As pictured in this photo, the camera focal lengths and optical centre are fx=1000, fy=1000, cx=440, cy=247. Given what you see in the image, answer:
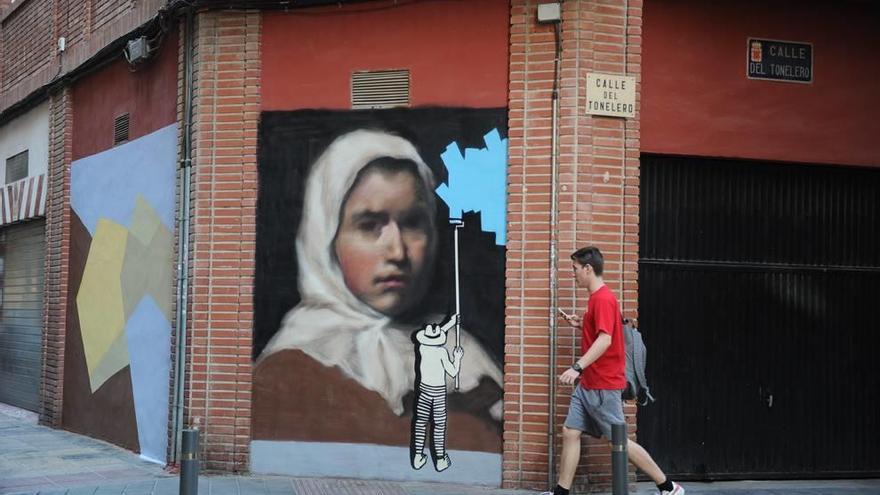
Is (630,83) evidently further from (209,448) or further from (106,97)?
(106,97)

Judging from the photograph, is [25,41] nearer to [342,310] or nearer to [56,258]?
[56,258]

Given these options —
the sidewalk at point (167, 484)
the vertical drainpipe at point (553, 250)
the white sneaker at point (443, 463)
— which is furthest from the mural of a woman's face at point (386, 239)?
the sidewalk at point (167, 484)

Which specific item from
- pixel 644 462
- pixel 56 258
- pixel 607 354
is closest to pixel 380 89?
pixel 607 354

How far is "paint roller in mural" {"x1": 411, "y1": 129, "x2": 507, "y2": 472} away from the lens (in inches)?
334

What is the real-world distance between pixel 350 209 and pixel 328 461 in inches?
86.9

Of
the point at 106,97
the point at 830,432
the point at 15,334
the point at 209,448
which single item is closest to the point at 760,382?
the point at 830,432

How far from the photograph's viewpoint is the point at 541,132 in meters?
8.38

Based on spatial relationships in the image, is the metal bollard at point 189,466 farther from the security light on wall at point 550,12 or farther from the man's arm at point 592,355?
the security light on wall at point 550,12

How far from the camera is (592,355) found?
7.20 metres

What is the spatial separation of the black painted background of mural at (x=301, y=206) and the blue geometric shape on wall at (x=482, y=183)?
0.06m

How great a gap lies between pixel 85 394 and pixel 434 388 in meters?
5.26

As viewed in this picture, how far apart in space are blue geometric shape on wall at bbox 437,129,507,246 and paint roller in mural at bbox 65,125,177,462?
2.97 m

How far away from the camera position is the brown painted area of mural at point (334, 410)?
27.7ft

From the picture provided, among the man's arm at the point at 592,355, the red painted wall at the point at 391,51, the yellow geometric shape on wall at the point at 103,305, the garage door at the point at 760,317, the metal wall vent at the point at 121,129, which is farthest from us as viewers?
the metal wall vent at the point at 121,129
